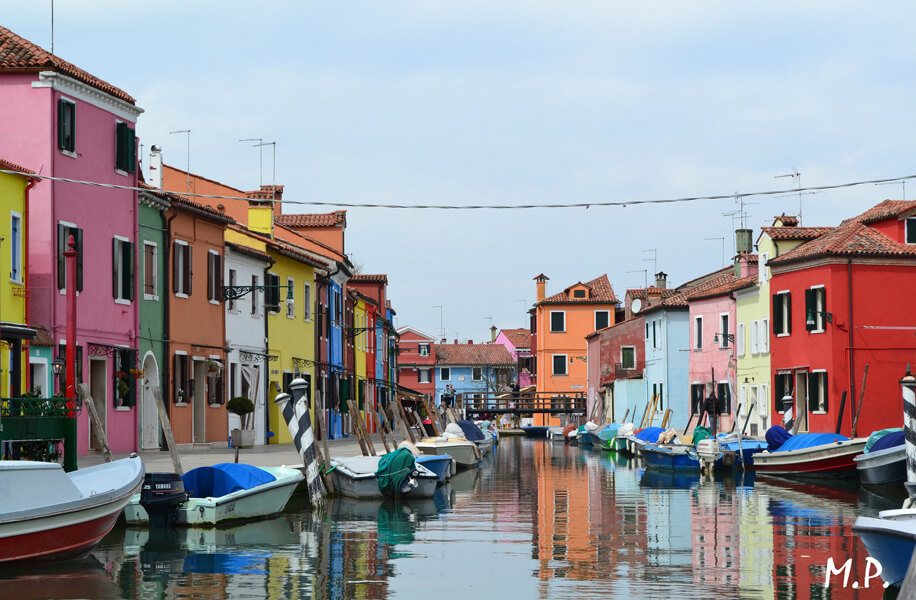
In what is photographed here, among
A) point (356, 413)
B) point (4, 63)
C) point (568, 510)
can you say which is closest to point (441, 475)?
point (356, 413)

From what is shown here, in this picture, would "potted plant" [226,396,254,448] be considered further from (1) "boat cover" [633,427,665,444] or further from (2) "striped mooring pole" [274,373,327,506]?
(1) "boat cover" [633,427,665,444]

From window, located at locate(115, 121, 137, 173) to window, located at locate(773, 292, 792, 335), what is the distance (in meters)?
22.9

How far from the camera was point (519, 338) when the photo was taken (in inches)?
4616

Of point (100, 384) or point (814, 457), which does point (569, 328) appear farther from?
point (100, 384)

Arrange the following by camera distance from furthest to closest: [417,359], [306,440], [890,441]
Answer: [417,359] → [890,441] → [306,440]

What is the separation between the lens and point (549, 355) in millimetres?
86125

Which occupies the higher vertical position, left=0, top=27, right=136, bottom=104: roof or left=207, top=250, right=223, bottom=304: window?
left=0, top=27, right=136, bottom=104: roof

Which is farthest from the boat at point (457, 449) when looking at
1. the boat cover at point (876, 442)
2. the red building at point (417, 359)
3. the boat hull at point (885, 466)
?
the red building at point (417, 359)

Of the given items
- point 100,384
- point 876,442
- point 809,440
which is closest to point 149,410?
point 100,384

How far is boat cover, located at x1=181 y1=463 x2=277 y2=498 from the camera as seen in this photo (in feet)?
68.1

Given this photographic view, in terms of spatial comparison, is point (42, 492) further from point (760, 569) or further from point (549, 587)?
point (760, 569)

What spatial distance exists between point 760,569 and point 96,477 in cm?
860

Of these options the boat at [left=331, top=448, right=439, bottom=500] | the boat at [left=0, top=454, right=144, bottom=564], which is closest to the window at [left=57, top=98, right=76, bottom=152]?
the boat at [left=331, top=448, right=439, bottom=500]

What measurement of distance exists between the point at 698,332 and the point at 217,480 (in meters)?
37.5
